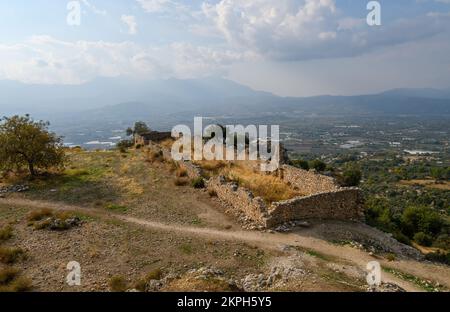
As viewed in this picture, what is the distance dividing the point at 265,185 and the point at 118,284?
36.0 ft

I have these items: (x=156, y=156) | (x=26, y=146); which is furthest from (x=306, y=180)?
(x=26, y=146)

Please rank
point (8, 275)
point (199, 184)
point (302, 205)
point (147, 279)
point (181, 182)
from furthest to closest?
1. point (181, 182)
2. point (199, 184)
3. point (302, 205)
4. point (8, 275)
5. point (147, 279)

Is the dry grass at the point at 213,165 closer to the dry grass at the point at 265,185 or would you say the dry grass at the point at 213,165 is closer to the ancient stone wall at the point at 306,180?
the dry grass at the point at 265,185

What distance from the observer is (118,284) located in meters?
11.3

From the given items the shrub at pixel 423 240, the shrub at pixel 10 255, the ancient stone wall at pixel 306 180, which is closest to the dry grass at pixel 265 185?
the ancient stone wall at pixel 306 180

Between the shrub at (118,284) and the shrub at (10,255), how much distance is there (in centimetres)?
430

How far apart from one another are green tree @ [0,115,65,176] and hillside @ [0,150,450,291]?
11.8ft

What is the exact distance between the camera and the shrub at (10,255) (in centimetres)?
1297

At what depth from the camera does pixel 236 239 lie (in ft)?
48.1

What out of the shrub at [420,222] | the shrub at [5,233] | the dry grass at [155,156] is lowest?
the shrub at [420,222]

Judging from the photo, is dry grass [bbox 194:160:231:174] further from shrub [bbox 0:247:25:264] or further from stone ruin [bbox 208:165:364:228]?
shrub [bbox 0:247:25:264]

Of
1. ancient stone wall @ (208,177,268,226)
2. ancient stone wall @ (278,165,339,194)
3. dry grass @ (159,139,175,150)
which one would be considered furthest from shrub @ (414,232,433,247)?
dry grass @ (159,139,175,150)

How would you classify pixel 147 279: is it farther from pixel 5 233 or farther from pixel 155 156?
pixel 155 156

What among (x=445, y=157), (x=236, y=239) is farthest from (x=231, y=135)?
(x=445, y=157)
